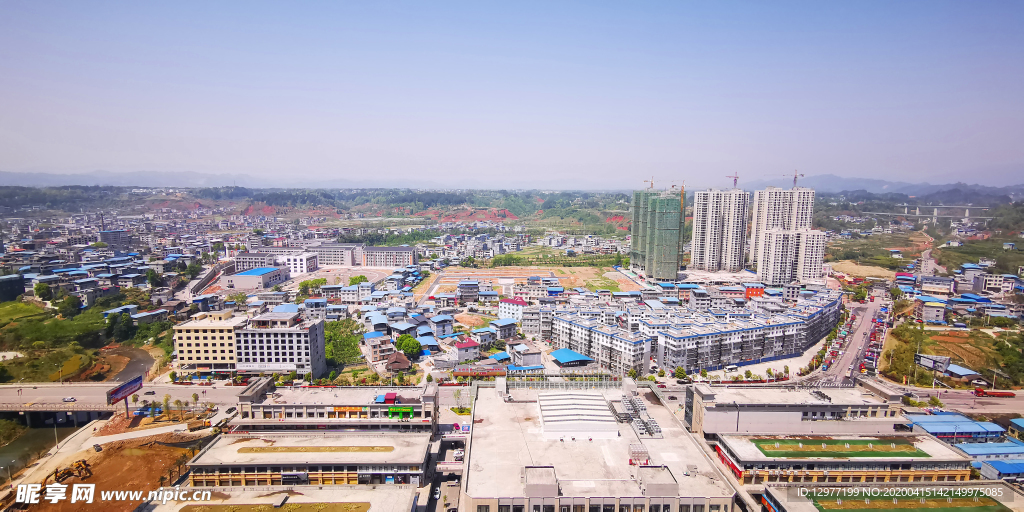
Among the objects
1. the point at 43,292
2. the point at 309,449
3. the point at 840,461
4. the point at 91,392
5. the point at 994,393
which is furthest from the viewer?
the point at 43,292

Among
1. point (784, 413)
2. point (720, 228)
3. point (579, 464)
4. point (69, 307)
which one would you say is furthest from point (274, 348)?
point (720, 228)

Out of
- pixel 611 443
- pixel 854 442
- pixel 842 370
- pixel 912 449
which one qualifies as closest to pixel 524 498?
pixel 611 443

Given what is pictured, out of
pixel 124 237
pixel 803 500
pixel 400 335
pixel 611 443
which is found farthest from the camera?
pixel 124 237

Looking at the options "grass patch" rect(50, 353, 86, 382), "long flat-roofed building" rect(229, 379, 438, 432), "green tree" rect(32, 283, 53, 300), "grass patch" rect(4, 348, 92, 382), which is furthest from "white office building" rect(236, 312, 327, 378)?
"green tree" rect(32, 283, 53, 300)

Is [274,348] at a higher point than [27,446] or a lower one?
higher

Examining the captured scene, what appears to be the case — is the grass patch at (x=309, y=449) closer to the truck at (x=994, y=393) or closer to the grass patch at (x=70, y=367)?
the grass patch at (x=70, y=367)

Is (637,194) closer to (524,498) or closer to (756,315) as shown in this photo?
(756,315)

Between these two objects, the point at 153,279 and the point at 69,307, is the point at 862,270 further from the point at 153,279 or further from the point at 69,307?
the point at 69,307
